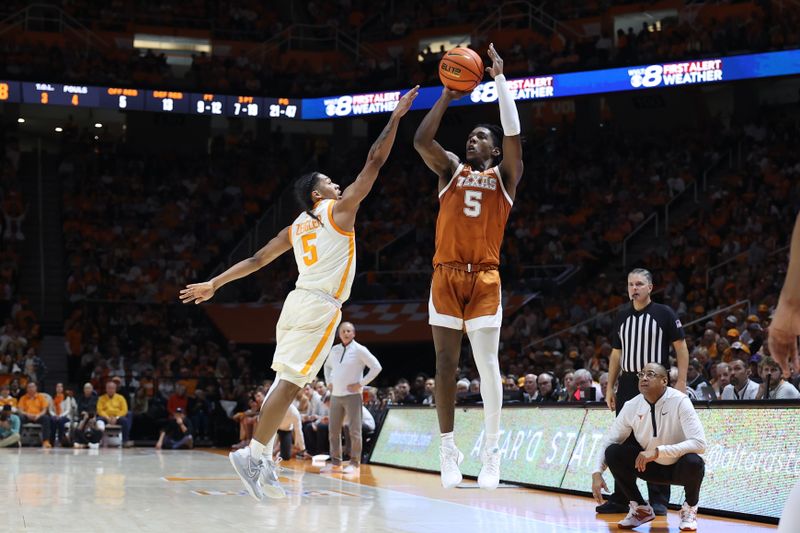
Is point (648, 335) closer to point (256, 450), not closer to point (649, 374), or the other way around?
point (649, 374)

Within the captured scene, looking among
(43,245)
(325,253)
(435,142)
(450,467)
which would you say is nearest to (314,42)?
(43,245)

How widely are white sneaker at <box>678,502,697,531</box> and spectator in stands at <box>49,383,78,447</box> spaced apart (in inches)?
529

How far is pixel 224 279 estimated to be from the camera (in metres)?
6.70

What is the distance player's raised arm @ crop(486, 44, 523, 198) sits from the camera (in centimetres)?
610

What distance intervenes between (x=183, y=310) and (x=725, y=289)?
12417mm

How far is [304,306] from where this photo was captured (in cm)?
666

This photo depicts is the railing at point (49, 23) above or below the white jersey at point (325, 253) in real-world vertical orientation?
above

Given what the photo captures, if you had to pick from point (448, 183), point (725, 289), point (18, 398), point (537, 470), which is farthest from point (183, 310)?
point (448, 183)

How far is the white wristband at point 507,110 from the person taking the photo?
20.0 ft

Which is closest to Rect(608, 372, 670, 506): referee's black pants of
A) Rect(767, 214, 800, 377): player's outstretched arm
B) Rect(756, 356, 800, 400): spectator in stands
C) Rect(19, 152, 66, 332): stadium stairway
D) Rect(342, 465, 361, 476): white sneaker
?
Rect(756, 356, 800, 400): spectator in stands

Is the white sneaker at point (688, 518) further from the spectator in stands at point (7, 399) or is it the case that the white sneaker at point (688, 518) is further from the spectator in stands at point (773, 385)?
the spectator in stands at point (7, 399)

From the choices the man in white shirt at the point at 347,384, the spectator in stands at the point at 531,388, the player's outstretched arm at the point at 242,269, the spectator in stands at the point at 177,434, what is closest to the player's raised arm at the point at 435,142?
the player's outstretched arm at the point at 242,269

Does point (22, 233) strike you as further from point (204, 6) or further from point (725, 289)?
point (725, 289)

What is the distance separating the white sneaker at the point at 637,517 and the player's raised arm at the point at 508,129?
3100mm
